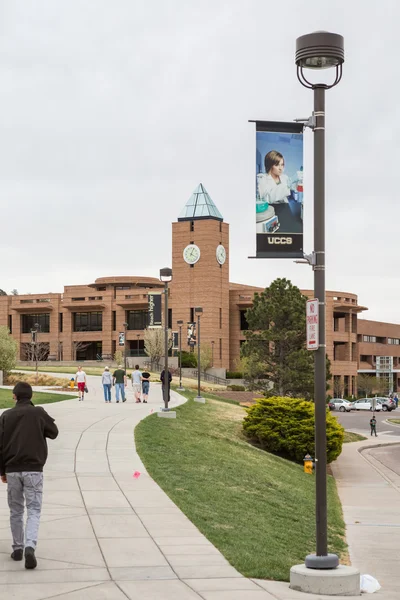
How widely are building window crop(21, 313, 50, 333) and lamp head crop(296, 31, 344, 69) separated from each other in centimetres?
11289

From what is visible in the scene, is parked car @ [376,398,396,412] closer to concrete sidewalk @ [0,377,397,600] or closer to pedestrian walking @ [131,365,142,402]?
pedestrian walking @ [131,365,142,402]

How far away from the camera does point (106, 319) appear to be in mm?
115250

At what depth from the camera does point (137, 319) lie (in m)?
115

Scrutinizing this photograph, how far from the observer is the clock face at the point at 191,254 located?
338 feet

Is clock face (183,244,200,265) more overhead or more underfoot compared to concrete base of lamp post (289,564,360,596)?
more overhead

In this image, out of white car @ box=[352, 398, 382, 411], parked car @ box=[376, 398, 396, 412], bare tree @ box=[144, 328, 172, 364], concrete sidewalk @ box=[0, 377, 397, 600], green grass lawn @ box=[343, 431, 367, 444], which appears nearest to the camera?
concrete sidewalk @ box=[0, 377, 397, 600]

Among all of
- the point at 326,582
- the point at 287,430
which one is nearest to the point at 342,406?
the point at 287,430

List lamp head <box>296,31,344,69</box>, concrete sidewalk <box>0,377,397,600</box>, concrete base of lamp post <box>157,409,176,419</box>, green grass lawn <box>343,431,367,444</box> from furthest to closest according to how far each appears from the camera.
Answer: green grass lawn <box>343,431,367,444</box> < concrete base of lamp post <box>157,409,176,419</box> < lamp head <box>296,31,344,69</box> < concrete sidewalk <box>0,377,397,600</box>

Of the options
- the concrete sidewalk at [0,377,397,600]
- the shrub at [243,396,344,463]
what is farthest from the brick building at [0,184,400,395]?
the concrete sidewalk at [0,377,397,600]

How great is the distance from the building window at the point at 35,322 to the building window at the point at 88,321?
4290 millimetres

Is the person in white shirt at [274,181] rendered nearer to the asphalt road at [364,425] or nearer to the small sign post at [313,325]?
the small sign post at [313,325]

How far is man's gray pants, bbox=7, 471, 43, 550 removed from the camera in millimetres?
9328

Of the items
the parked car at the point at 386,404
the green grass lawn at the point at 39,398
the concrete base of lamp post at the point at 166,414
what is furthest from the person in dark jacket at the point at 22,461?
the parked car at the point at 386,404

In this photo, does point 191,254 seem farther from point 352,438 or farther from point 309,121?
point 309,121
